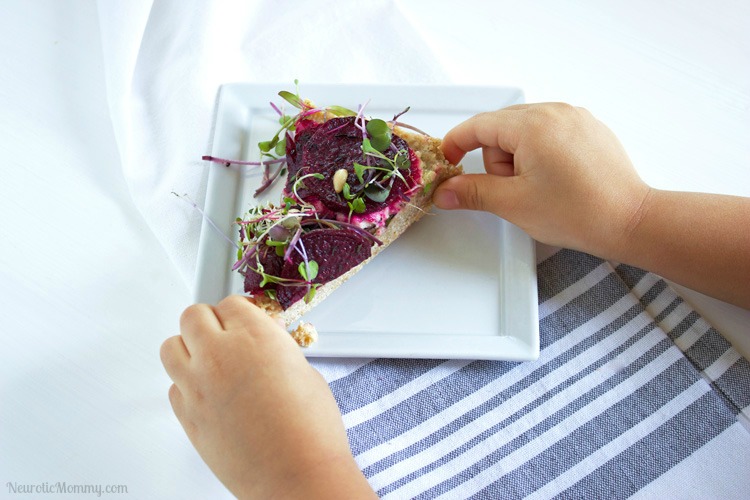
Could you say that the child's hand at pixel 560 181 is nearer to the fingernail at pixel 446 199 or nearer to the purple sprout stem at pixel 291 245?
the fingernail at pixel 446 199

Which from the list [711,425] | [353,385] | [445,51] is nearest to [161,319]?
[353,385]

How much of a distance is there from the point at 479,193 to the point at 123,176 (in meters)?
0.81

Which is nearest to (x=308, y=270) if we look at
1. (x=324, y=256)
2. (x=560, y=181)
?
(x=324, y=256)

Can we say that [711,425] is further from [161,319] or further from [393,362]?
[161,319]

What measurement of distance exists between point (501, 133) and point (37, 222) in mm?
1042

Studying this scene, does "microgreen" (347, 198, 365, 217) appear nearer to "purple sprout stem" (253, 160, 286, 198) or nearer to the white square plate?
the white square plate

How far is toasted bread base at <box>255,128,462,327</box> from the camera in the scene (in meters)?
1.42

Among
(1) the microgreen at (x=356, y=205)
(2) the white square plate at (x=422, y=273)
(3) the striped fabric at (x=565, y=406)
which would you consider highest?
(1) the microgreen at (x=356, y=205)

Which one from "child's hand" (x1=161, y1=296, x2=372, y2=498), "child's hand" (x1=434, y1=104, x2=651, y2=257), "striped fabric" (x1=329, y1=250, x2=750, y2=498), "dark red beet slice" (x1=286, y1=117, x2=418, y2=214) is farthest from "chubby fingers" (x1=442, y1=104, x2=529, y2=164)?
"child's hand" (x1=161, y1=296, x2=372, y2=498)

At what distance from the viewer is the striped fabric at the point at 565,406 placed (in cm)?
135

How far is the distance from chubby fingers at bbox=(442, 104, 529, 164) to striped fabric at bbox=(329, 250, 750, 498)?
14.1 inches

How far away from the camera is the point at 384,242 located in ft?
4.86

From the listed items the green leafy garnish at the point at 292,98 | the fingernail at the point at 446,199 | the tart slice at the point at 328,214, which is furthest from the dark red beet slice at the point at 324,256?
the green leafy garnish at the point at 292,98

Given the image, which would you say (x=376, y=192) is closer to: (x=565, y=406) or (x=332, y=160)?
(x=332, y=160)
